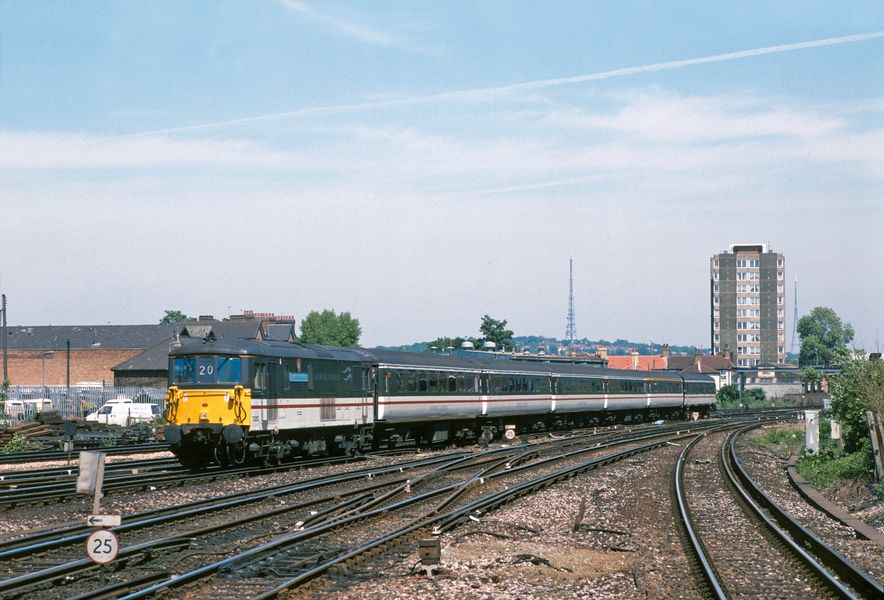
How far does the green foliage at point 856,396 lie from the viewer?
28000 millimetres

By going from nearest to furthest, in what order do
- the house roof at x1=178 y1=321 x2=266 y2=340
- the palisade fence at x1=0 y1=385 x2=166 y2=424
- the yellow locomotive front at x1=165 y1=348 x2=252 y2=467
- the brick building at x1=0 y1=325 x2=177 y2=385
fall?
the yellow locomotive front at x1=165 y1=348 x2=252 y2=467 → the palisade fence at x1=0 y1=385 x2=166 y2=424 → the house roof at x1=178 y1=321 x2=266 y2=340 → the brick building at x1=0 y1=325 x2=177 y2=385

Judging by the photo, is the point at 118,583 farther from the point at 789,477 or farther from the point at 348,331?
the point at 348,331

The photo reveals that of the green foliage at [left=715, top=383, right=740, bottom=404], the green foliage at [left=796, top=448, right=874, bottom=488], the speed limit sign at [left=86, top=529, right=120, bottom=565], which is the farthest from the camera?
the green foliage at [left=715, top=383, right=740, bottom=404]

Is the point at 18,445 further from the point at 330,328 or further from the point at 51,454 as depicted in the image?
the point at 330,328

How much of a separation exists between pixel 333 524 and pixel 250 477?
9133 millimetres

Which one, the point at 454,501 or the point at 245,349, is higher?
the point at 245,349

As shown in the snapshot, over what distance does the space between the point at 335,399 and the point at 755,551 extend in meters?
16.2

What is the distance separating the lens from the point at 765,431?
55344mm

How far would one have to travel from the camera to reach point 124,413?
53.2 meters

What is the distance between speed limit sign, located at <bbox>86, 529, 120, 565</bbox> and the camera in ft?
37.6

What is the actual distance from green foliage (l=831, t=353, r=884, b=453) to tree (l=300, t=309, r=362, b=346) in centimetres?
12685

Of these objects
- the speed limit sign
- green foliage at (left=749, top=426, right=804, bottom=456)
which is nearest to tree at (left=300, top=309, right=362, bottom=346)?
green foliage at (left=749, top=426, right=804, bottom=456)

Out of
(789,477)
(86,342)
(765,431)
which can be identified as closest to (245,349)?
(789,477)

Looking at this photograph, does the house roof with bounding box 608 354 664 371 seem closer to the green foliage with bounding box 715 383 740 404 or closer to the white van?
the green foliage with bounding box 715 383 740 404
